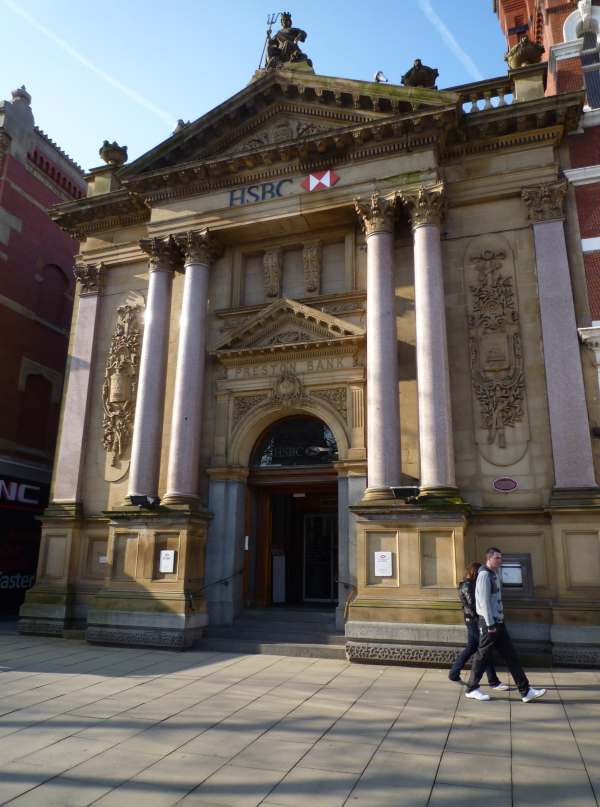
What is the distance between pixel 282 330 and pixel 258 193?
3823 millimetres

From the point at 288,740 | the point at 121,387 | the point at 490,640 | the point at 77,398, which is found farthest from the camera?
the point at 77,398

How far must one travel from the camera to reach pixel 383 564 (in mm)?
12047

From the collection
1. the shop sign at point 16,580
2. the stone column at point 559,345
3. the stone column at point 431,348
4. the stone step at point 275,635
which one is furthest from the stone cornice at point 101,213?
the stone step at point 275,635

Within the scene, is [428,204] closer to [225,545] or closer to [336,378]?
[336,378]

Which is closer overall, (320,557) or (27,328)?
(320,557)

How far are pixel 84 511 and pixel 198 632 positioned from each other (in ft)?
17.2

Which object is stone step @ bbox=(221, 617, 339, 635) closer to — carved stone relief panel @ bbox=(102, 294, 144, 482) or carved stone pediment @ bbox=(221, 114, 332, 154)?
carved stone relief panel @ bbox=(102, 294, 144, 482)

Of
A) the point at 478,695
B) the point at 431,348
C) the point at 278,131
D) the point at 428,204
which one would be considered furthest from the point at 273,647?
the point at 278,131

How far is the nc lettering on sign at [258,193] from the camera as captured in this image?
1583 centimetres

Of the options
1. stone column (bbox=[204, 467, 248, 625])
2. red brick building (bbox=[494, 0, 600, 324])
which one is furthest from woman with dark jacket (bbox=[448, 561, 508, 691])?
red brick building (bbox=[494, 0, 600, 324])

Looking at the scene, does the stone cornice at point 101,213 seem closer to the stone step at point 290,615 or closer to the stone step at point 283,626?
the stone step at point 290,615

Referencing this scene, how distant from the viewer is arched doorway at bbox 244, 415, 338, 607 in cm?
1507

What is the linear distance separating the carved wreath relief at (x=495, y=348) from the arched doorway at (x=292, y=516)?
387cm

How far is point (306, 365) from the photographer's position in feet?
49.9
